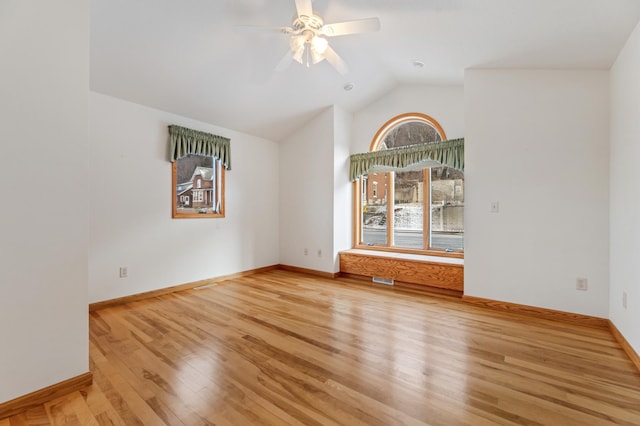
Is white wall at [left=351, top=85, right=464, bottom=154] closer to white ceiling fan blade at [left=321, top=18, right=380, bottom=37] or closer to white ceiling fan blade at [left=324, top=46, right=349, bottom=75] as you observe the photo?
white ceiling fan blade at [left=324, top=46, right=349, bottom=75]

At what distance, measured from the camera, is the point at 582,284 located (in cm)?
278

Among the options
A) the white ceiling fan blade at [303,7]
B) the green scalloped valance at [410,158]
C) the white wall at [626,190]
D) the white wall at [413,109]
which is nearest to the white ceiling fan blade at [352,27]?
the white ceiling fan blade at [303,7]

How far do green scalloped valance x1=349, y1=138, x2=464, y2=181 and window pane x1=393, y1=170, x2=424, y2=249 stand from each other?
282mm

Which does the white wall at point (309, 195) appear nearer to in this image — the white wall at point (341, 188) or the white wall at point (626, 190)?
the white wall at point (341, 188)

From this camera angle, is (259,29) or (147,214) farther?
(147,214)

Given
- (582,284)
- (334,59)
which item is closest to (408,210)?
(582,284)

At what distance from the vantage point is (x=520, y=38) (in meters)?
2.53

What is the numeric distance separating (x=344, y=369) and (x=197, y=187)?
335cm

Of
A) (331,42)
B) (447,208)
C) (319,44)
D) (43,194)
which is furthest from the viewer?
(447,208)

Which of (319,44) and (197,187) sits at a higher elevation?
(319,44)

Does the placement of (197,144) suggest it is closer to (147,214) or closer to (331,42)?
(147,214)

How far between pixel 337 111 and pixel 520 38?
2.60 metres

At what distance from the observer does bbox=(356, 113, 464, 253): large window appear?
420cm

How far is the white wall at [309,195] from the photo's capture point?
184 inches
